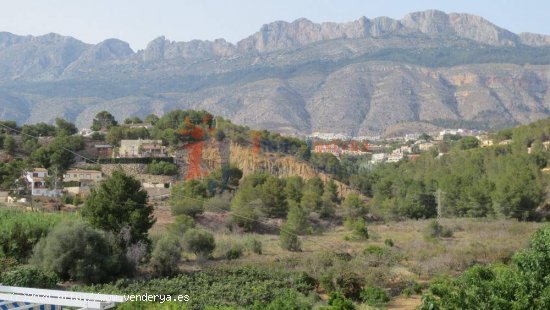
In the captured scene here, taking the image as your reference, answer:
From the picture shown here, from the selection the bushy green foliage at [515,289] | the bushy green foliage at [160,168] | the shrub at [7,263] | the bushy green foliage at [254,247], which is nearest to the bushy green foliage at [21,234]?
the shrub at [7,263]

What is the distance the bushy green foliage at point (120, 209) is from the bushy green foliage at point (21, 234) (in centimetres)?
148

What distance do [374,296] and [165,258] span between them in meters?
6.65

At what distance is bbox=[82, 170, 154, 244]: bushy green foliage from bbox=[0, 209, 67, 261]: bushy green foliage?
1476 mm

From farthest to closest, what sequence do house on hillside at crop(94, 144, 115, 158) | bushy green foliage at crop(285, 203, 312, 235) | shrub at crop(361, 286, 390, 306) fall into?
house on hillside at crop(94, 144, 115, 158)
bushy green foliage at crop(285, 203, 312, 235)
shrub at crop(361, 286, 390, 306)

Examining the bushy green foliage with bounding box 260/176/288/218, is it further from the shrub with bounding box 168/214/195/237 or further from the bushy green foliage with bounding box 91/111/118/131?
the bushy green foliage with bounding box 91/111/118/131

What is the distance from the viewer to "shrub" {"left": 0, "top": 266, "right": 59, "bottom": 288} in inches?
607

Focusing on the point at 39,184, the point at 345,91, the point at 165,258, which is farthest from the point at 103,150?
the point at 345,91

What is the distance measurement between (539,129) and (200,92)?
4122 inches

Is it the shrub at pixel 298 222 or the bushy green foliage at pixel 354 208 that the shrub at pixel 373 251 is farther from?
the bushy green foliage at pixel 354 208

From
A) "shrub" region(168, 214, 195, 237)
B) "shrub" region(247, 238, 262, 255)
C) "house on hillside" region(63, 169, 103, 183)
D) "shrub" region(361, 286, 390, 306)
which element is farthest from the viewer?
"house on hillside" region(63, 169, 103, 183)

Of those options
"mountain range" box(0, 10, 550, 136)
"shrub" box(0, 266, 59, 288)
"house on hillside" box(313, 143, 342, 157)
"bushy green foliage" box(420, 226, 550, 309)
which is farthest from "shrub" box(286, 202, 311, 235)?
"mountain range" box(0, 10, 550, 136)

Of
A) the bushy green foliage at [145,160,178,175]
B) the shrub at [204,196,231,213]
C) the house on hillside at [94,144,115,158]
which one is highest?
the house on hillside at [94,144,115,158]

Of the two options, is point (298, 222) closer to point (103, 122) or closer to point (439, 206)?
point (439, 206)

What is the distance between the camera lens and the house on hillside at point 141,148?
47938 mm
